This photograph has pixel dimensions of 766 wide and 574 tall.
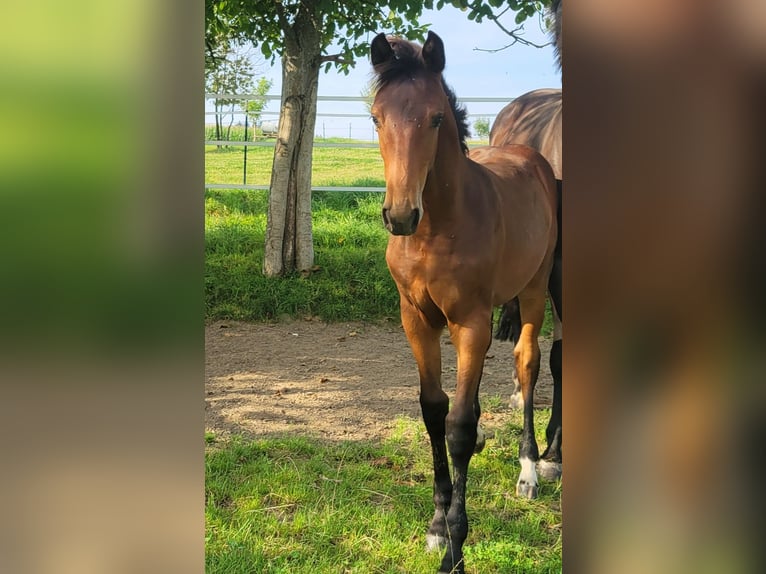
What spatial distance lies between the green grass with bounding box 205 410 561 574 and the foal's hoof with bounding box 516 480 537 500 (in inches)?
1.6

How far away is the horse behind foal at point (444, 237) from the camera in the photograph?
2465mm

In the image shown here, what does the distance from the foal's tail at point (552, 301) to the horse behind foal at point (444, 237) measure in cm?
62

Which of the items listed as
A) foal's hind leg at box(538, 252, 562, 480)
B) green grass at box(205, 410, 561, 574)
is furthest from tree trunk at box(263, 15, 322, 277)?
foal's hind leg at box(538, 252, 562, 480)

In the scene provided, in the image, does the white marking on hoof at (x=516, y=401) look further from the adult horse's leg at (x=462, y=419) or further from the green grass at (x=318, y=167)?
the green grass at (x=318, y=167)

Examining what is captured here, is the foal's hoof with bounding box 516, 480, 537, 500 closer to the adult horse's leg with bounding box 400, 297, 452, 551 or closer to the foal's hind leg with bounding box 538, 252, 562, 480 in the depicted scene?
the foal's hind leg with bounding box 538, 252, 562, 480

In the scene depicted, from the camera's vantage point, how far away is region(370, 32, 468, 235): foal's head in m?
2.37

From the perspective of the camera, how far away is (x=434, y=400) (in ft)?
10.2
